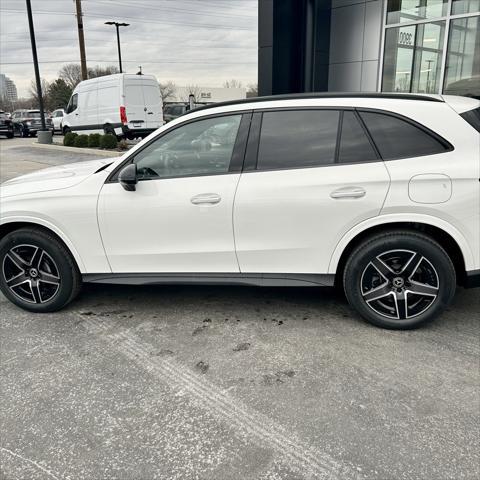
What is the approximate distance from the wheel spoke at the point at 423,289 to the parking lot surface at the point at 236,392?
333mm

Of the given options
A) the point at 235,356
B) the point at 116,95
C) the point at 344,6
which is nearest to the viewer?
the point at 235,356

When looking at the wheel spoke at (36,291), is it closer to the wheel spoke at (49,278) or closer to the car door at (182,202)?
the wheel spoke at (49,278)

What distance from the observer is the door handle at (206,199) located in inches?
135

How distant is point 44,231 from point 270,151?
1.95 m

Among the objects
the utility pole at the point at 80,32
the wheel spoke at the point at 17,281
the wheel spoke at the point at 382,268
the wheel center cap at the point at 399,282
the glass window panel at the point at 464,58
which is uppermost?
the utility pole at the point at 80,32

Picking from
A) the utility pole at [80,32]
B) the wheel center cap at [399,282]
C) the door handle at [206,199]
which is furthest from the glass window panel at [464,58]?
the utility pole at [80,32]

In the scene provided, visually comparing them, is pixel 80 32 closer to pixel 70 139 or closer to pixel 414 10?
pixel 70 139

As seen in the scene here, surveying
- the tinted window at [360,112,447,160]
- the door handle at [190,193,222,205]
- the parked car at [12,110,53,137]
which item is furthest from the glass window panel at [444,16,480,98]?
the parked car at [12,110,53,137]

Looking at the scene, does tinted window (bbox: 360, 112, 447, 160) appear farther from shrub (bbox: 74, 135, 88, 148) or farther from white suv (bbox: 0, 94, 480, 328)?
shrub (bbox: 74, 135, 88, 148)

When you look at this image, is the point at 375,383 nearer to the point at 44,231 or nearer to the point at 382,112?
the point at 382,112

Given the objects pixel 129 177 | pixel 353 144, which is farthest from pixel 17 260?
pixel 353 144

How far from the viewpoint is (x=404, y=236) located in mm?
3316

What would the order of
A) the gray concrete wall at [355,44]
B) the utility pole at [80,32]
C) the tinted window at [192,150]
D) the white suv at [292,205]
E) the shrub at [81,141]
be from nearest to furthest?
the white suv at [292,205]
the tinted window at [192,150]
the gray concrete wall at [355,44]
the shrub at [81,141]
the utility pole at [80,32]

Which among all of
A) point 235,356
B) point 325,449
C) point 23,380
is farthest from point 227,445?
point 23,380
